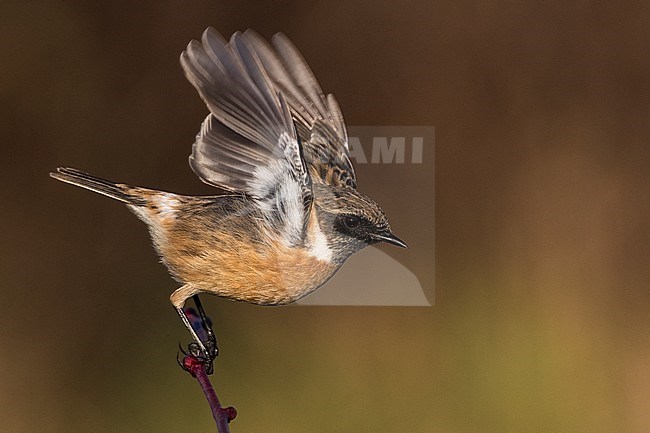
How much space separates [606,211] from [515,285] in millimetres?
125

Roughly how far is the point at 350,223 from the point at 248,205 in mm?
66

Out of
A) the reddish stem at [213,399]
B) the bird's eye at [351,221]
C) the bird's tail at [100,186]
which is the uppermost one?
the bird's tail at [100,186]

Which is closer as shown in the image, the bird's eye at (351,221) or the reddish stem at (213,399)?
the reddish stem at (213,399)

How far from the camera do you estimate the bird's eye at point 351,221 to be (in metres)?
0.46

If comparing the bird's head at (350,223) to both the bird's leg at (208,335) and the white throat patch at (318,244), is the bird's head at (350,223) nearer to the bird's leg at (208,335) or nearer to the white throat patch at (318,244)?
the white throat patch at (318,244)

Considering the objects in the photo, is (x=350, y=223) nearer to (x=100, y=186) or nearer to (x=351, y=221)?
(x=351, y=221)

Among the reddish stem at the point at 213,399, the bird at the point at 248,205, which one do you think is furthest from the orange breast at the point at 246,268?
the reddish stem at the point at 213,399

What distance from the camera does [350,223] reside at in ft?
1.52

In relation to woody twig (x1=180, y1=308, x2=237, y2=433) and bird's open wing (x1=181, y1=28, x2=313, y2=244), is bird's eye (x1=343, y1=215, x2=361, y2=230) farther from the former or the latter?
woody twig (x1=180, y1=308, x2=237, y2=433)

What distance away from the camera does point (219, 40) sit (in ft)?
1.49

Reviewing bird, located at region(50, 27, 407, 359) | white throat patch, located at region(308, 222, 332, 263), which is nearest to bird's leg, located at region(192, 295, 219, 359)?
bird, located at region(50, 27, 407, 359)

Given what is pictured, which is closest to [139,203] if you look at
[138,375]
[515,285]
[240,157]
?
[240,157]

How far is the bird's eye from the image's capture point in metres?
0.46

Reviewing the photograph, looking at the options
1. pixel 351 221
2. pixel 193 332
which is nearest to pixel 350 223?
pixel 351 221
